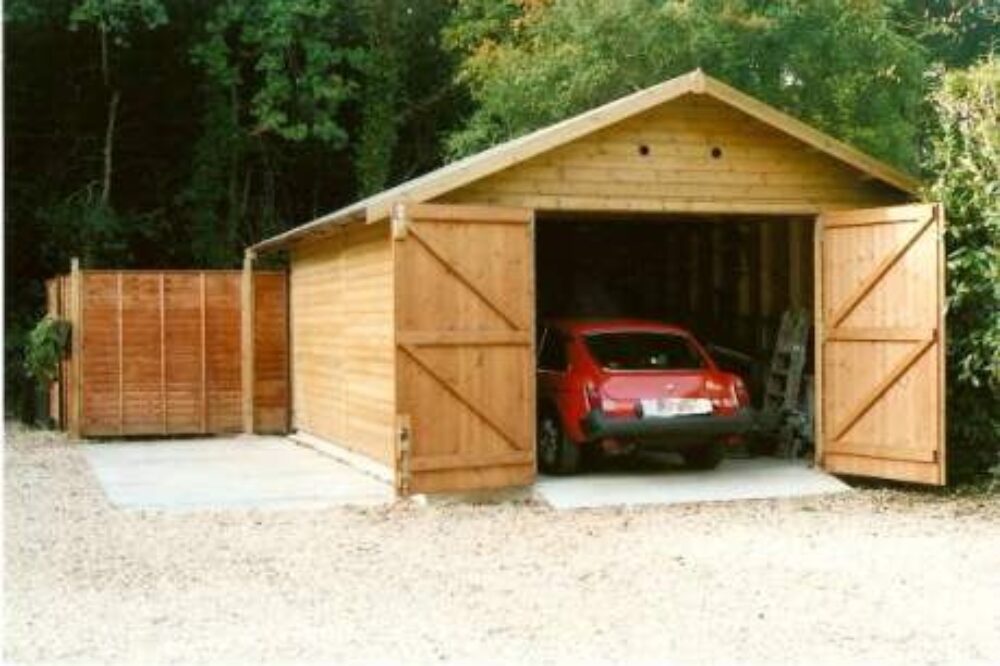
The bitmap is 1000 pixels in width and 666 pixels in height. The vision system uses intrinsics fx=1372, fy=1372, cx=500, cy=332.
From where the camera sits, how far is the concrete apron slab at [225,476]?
41.5 ft

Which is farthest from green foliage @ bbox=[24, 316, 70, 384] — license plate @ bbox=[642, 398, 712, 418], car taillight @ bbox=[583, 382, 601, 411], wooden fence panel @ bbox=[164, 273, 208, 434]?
license plate @ bbox=[642, 398, 712, 418]

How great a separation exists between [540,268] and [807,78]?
20.6 feet

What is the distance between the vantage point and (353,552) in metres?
9.95

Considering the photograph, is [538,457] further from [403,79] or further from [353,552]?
[403,79]

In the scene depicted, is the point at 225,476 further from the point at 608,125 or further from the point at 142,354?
the point at 608,125

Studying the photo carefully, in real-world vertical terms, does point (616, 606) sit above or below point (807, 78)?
below

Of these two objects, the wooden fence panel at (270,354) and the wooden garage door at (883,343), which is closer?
the wooden garage door at (883,343)

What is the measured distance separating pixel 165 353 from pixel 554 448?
7.55 m

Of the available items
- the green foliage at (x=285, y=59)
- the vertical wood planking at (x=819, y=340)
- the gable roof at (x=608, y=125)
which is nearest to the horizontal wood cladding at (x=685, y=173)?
the gable roof at (x=608, y=125)

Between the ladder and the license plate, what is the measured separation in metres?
2.60

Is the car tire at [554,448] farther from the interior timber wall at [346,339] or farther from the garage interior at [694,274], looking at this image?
the interior timber wall at [346,339]

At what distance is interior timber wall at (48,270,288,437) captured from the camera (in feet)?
62.1

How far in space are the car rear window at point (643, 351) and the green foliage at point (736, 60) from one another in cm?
884

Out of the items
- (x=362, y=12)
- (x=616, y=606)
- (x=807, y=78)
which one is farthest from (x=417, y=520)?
(x=362, y=12)
